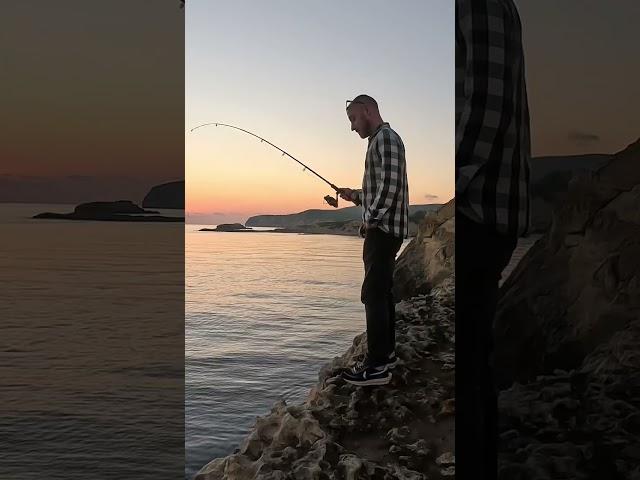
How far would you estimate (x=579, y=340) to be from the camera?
2.33 meters

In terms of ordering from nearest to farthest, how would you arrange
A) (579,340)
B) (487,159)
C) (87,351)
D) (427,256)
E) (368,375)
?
(487,159)
(87,351)
(579,340)
(368,375)
(427,256)

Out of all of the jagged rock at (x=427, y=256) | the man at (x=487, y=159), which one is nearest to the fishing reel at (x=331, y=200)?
the jagged rock at (x=427, y=256)

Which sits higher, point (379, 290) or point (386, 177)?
point (386, 177)

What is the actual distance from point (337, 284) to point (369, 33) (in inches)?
32.9

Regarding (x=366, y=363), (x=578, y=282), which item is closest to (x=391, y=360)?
(x=366, y=363)

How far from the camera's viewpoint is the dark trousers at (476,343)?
1971mm

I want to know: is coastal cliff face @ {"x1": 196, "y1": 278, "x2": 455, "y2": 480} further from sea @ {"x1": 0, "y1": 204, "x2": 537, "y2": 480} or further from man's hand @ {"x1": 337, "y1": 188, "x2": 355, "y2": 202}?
man's hand @ {"x1": 337, "y1": 188, "x2": 355, "y2": 202}

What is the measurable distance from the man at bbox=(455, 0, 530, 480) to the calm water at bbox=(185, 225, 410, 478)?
1.77 ft

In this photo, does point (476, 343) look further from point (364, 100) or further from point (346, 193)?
point (364, 100)

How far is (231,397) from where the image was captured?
94.3 inches

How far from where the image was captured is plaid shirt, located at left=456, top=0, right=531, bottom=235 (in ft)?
6.40

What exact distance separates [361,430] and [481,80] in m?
1.19

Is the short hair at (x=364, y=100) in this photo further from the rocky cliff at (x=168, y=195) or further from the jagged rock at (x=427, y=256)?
the rocky cliff at (x=168, y=195)

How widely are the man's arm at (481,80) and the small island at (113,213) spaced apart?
2.81 feet
